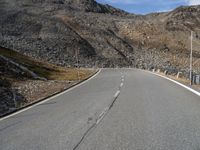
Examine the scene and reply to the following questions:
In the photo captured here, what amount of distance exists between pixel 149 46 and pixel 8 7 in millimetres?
38685

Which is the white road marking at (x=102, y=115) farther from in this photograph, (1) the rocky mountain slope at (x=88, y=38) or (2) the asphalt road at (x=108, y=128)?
(1) the rocky mountain slope at (x=88, y=38)

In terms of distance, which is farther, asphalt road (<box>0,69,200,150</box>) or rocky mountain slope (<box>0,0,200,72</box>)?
rocky mountain slope (<box>0,0,200,72</box>)

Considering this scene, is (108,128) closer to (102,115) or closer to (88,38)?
(102,115)

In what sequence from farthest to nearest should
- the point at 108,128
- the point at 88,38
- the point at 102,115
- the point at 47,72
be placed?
the point at 88,38 → the point at 47,72 → the point at 102,115 → the point at 108,128

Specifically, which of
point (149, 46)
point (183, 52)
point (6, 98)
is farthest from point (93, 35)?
point (6, 98)

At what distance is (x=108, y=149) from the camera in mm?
6965

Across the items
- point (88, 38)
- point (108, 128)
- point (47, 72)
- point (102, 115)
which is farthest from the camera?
point (88, 38)

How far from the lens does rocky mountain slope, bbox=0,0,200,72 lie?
266ft

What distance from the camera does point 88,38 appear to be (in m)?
92.9

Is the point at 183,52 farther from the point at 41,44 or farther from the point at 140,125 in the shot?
the point at 140,125

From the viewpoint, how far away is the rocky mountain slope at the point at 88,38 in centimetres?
8104

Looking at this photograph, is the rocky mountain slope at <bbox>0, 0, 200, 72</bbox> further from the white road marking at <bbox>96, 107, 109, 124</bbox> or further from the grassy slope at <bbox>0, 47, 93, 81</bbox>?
the white road marking at <bbox>96, 107, 109, 124</bbox>

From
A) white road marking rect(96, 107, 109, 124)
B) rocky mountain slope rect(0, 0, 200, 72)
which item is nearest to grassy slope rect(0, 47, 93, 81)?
rocky mountain slope rect(0, 0, 200, 72)

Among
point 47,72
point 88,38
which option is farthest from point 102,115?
point 88,38
